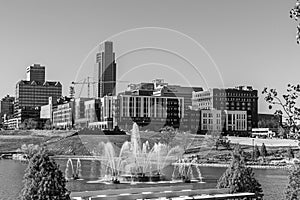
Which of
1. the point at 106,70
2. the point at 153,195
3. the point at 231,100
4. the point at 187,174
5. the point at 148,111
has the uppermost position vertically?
the point at 106,70

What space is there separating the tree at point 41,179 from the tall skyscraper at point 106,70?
112m

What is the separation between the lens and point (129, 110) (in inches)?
4624

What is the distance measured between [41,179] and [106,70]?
139586 millimetres

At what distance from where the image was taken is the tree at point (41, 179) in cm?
1493

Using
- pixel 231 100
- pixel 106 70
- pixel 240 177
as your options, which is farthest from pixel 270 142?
pixel 240 177

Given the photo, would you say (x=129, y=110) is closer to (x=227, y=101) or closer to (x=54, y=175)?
(x=227, y=101)

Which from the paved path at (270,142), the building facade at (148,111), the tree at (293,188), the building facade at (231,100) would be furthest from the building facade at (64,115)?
the tree at (293,188)

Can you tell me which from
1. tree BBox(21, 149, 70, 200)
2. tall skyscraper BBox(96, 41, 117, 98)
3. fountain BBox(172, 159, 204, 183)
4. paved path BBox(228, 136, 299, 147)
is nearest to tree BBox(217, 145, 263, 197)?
tree BBox(21, 149, 70, 200)

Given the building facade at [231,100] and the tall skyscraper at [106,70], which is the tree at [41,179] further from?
the building facade at [231,100]

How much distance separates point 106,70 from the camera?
154 meters

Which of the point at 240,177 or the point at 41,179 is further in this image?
the point at 240,177

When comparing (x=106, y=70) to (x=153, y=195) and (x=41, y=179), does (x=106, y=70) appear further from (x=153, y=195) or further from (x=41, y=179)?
(x=41, y=179)

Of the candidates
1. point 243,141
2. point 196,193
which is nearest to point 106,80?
point 243,141

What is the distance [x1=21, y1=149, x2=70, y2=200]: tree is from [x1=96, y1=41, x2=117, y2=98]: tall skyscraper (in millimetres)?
111989
